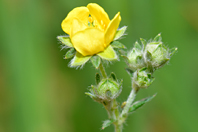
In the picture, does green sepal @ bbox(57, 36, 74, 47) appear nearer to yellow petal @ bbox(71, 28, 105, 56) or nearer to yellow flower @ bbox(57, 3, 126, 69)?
yellow flower @ bbox(57, 3, 126, 69)

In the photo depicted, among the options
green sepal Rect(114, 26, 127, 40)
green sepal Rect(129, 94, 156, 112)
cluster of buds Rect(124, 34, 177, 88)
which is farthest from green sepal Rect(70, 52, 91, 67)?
green sepal Rect(129, 94, 156, 112)

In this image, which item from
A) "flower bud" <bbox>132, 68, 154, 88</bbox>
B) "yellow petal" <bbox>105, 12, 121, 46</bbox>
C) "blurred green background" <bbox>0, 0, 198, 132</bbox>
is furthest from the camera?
"blurred green background" <bbox>0, 0, 198, 132</bbox>

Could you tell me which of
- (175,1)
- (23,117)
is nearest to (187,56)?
(175,1)

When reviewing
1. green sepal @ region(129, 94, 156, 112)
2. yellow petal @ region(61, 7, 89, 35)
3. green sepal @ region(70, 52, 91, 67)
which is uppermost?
yellow petal @ region(61, 7, 89, 35)

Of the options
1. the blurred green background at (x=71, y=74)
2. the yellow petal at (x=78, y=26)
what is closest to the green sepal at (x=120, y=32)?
the yellow petal at (x=78, y=26)

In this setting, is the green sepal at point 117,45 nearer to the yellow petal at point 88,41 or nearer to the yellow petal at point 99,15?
the yellow petal at point 88,41

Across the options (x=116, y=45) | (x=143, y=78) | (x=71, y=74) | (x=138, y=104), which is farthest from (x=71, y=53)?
(x=71, y=74)
